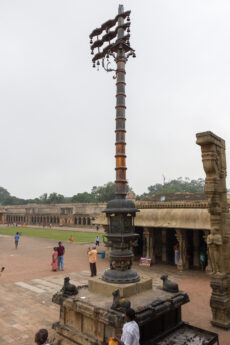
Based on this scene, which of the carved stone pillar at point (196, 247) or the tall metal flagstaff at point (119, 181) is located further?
the carved stone pillar at point (196, 247)

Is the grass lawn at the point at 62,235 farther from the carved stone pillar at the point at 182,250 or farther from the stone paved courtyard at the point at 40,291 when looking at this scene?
the carved stone pillar at the point at 182,250

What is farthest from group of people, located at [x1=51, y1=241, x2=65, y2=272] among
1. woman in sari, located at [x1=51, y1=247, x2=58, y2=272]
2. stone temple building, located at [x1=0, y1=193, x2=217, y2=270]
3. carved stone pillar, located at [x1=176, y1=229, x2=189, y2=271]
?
carved stone pillar, located at [x1=176, y1=229, x2=189, y2=271]

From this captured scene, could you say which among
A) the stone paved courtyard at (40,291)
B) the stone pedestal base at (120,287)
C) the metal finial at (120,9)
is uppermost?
the metal finial at (120,9)

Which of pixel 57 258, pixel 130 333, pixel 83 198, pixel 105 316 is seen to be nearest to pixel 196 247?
pixel 57 258

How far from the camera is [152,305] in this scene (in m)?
6.32

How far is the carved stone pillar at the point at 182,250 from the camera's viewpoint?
A: 1519 cm

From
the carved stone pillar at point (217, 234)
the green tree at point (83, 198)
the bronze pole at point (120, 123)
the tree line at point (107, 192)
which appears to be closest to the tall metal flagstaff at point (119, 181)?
the bronze pole at point (120, 123)

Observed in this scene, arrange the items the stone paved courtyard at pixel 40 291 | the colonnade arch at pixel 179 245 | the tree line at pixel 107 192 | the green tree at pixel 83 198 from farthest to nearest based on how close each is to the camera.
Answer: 1. the green tree at pixel 83 198
2. the tree line at pixel 107 192
3. the colonnade arch at pixel 179 245
4. the stone paved courtyard at pixel 40 291

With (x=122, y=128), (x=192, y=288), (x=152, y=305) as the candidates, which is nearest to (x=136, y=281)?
(x=152, y=305)

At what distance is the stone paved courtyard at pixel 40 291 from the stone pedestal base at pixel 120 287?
183 cm

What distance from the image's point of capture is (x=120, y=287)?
22.2 feet

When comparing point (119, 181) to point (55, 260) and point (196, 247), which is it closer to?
point (55, 260)

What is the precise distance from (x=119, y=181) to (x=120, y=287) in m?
2.83

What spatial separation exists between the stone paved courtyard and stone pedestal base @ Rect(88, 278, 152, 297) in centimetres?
183
